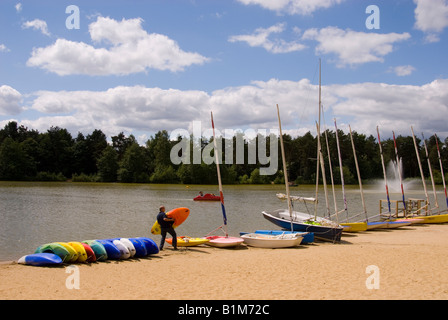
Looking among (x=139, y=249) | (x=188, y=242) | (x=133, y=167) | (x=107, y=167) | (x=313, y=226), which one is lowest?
(x=188, y=242)

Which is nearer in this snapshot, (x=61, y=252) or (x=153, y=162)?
(x=61, y=252)

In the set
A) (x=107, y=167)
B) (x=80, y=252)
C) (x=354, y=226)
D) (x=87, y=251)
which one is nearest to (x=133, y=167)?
(x=107, y=167)

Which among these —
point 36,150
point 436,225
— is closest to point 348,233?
point 436,225

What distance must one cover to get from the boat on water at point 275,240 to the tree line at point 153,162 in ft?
249

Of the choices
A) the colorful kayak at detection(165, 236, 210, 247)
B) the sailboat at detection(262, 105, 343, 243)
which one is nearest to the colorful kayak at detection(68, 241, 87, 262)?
the colorful kayak at detection(165, 236, 210, 247)

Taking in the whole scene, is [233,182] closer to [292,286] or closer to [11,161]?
[11,161]

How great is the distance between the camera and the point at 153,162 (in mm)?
107625

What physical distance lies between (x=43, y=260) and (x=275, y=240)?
1007cm

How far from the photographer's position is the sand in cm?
1027

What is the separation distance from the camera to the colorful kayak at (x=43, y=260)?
44.8ft

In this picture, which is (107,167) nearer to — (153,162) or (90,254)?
(153,162)

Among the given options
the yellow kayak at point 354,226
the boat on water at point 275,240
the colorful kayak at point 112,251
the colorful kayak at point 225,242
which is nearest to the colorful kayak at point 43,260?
the colorful kayak at point 112,251
